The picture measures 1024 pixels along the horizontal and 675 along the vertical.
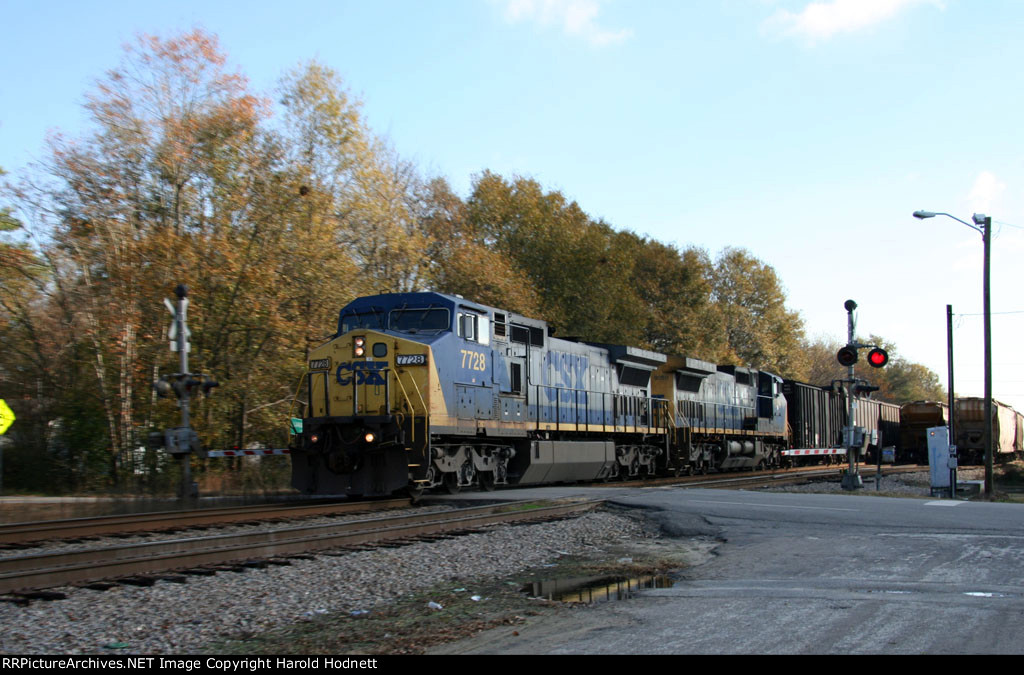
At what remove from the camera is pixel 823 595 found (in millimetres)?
6945

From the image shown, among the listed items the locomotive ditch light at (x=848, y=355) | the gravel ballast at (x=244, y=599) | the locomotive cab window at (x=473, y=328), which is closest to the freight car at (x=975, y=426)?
the locomotive ditch light at (x=848, y=355)

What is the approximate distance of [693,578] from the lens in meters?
8.18

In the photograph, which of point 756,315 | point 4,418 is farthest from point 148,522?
point 756,315

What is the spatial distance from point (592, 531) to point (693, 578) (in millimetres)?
3767

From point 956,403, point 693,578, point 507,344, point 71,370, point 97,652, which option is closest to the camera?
point 97,652

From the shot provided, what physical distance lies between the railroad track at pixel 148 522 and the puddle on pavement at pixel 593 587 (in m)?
5.72

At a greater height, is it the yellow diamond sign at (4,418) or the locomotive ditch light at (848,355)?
the locomotive ditch light at (848,355)

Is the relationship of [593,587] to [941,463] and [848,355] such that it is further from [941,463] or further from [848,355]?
[941,463]

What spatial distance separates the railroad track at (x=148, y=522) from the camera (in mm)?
10523

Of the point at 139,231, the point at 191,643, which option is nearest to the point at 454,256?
the point at 139,231

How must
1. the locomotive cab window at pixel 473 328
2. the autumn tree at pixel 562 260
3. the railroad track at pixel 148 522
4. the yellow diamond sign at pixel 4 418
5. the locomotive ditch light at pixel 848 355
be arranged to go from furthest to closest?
the autumn tree at pixel 562 260 < the locomotive ditch light at pixel 848 355 < the yellow diamond sign at pixel 4 418 < the locomotive cab window at pixel 473 328 < the railroad track at pixel 148 522

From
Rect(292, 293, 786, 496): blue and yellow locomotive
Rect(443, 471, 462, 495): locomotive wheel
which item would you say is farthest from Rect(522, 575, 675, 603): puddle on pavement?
Rect(443, 471, 462, 495): locomotive wheel

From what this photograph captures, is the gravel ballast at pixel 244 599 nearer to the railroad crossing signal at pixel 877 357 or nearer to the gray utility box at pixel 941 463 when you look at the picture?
the railroad crossing signal at pixel 877 357

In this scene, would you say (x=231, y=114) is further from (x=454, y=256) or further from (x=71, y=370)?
(x=454, y=256)
